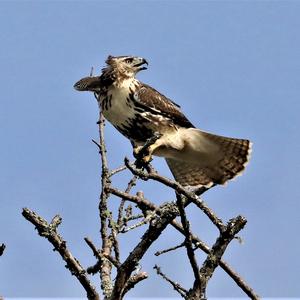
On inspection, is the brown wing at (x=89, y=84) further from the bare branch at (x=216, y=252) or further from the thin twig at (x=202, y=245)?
the bare branch at (x=216, y=252)

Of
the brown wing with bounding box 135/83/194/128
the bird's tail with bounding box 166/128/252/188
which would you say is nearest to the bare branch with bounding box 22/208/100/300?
the brown wing with bounding box 135/83/194/128

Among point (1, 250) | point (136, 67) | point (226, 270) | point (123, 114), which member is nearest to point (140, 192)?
point (226, 270)

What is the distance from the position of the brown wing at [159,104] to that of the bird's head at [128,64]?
23 centimetres

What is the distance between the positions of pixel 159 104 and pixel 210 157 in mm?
1090

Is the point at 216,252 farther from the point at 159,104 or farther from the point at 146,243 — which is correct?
the point at 159,104

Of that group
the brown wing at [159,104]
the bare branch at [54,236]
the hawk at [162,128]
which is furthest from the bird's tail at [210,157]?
the bare branch at [54,236]

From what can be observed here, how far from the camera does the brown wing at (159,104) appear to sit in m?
8.58

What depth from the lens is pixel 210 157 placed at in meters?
9.29

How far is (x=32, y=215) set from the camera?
5379 millimetres

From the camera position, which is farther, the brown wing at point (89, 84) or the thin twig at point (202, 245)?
the brown wing at point (89, 84)

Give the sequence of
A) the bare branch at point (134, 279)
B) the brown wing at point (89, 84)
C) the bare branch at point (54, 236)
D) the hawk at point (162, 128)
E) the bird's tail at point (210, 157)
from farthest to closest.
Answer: the bird's tail at point (210, 157), the brown wing at point (89, 84), the hawk at point (162, 128), the bare branch at point (54, 236), the bare branch at point (134, 279)

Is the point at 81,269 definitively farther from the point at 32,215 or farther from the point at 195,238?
the point at 195,238

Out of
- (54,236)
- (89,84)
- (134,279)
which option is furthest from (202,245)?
(89,84)

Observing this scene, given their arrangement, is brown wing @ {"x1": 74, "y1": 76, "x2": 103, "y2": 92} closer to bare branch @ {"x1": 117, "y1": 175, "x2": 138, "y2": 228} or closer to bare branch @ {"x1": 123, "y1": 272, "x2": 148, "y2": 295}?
bare branch @ {"x1": 117, "y1": 175, "x2": 138, "y2": 228}
